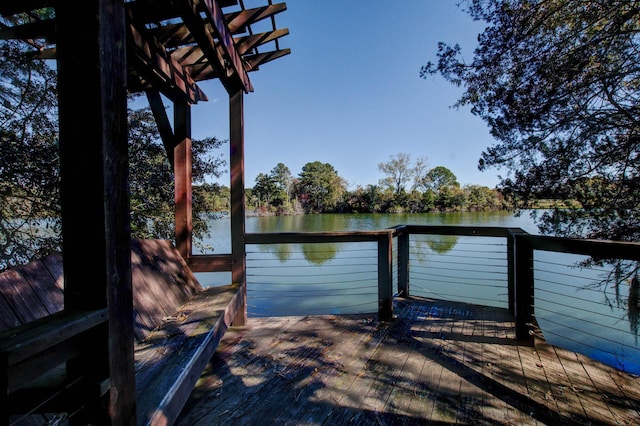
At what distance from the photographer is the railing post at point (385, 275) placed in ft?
8.92

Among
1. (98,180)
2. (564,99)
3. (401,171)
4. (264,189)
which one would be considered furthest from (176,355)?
(264,189)

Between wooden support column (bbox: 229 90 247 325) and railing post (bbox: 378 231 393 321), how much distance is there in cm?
129

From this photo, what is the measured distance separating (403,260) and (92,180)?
123 inches

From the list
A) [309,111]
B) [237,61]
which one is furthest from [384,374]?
[309,111]

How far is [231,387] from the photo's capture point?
5.75 ft

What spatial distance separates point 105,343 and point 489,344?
253cm

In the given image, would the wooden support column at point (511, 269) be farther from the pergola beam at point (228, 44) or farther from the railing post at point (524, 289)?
the pergola beam at point (228, 44)

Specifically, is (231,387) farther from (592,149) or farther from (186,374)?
(592,149)

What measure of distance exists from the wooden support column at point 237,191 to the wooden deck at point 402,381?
1.60 feet

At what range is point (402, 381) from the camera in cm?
180

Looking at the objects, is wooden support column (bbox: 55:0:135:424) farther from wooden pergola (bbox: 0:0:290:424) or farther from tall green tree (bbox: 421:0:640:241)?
tall green tree (bbox: 421:0:640:241)

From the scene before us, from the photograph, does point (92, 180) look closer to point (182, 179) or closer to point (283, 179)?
point (182, 179)

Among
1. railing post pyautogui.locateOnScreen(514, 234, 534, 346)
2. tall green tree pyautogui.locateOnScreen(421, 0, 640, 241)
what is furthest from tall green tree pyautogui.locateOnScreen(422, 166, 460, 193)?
railing post pyautogui.locateOnScreen(514, 234, 534, 346)

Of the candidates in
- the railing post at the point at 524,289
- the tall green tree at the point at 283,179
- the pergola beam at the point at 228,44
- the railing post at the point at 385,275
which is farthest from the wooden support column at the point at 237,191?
the tall green tree at the point at 283,179
